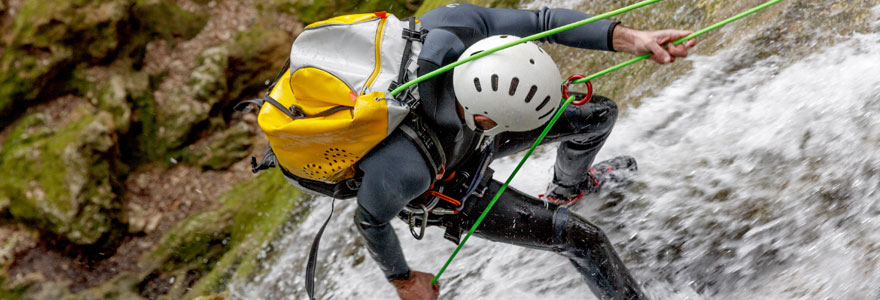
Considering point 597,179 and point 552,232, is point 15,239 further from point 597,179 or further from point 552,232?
point 552,232

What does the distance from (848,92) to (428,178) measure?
2.77 m

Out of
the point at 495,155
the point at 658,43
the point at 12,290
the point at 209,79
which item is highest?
the point at 658,43

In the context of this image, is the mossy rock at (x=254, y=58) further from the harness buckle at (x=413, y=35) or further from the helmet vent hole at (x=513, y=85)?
the helmet vent hole at (x=513, y=85)

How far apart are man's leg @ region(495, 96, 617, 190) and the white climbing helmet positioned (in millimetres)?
717

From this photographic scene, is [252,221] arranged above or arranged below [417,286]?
below

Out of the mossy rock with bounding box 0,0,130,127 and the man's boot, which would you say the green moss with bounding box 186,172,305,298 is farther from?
the mossy rock with bounding box 0,0,130,127

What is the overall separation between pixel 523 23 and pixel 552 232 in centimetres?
110

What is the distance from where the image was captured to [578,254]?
127 inches

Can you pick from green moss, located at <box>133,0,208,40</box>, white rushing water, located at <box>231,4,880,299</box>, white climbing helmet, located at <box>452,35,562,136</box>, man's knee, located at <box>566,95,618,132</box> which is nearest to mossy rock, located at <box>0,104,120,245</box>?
green moss, located at <box>133,0,208,40</box>

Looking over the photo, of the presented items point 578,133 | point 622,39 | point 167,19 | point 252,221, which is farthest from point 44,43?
point 622,39

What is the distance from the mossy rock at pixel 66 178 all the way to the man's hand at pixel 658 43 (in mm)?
7440

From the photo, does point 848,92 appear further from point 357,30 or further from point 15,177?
point 15,177

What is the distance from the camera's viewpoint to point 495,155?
3.40 metres

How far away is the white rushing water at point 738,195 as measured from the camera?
10.5 feet
